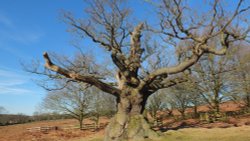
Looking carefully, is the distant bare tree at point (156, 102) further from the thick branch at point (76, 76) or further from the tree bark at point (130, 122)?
the thick branch at point (76, 76)

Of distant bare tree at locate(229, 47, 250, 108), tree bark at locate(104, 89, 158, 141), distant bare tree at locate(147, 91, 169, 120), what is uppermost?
distant bare tree at locate(229, 47, 250, 108)

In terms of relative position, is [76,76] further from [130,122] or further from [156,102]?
[156,102]

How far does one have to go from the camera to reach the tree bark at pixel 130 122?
13.8 metres

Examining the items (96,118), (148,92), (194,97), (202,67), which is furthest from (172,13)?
(96,118)

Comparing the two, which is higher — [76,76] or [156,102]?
[76,76]

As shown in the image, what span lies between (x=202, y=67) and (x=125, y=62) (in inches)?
527

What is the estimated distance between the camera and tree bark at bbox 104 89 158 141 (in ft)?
45.3

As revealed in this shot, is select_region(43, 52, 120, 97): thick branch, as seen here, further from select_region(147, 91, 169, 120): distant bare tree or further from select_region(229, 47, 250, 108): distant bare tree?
select_region(147, 91, 169, 120): distant bare tree

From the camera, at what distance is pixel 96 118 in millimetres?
38062

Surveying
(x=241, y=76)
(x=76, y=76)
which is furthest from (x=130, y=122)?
(x=241, y=76)

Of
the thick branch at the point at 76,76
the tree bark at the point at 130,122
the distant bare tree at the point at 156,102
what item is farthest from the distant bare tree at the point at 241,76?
the thick branch at the point at 76,76

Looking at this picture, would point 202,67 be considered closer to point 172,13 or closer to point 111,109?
point 172,13

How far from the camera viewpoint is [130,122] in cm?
1437

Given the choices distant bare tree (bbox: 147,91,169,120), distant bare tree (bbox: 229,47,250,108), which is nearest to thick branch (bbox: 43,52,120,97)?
distant bare tree (bbox: 229,47,250,108)
